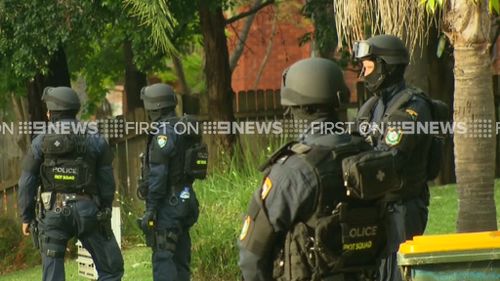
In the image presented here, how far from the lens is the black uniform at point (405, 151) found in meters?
7.64

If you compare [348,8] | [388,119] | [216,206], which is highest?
[348,8]

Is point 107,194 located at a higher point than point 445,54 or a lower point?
lower

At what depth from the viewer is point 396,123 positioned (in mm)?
7695

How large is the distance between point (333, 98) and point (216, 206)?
228 inches

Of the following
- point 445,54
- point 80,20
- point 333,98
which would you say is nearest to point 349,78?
point 445,54

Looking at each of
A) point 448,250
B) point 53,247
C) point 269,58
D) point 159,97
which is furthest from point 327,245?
point 269,58

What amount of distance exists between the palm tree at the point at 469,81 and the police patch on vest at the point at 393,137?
4.83 ft

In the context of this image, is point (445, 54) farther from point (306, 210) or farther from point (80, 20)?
point (306, 210)

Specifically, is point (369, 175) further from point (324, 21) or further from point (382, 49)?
point (324, 21)

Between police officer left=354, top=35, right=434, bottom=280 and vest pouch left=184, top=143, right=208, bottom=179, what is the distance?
2281 mm

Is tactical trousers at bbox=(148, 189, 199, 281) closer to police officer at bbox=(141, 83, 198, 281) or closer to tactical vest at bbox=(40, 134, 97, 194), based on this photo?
police officer at bbox=(141, 83, 198, 281)

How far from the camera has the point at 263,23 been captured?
34.9 m

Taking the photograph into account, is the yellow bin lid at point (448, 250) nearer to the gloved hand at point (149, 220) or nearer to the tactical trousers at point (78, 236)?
the tactical trousers at point (78, 236)

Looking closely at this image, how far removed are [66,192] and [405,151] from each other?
310cm
